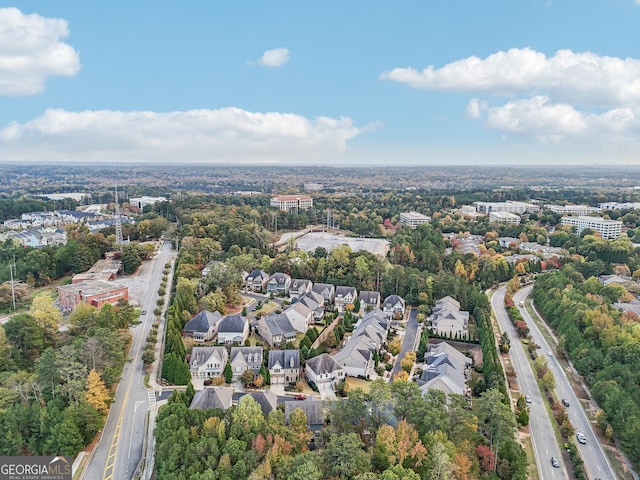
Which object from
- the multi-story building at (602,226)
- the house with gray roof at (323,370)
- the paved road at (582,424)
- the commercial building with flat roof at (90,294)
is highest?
the multi-story building at (602,226)

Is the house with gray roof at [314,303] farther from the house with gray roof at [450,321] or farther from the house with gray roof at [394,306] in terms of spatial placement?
the house with gray roof at [450,321]

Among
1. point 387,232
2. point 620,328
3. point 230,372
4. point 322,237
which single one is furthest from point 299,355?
point 387,232

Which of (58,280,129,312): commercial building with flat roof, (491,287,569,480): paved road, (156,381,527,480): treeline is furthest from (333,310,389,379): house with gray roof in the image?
(58,280,129,312): commercial building with flat roof

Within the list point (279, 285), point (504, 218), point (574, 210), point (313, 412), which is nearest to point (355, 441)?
point (313, 412)

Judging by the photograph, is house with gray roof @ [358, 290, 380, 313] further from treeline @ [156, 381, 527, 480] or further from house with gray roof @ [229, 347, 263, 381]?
treeline @ [156, 381, 527, 480]

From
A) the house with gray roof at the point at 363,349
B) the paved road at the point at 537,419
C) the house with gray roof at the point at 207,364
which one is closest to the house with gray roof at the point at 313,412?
the house with gray roof at the point at 363,349

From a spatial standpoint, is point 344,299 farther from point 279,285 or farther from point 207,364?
point 207,364

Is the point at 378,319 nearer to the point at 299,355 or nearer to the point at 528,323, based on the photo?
the point at 299,355
